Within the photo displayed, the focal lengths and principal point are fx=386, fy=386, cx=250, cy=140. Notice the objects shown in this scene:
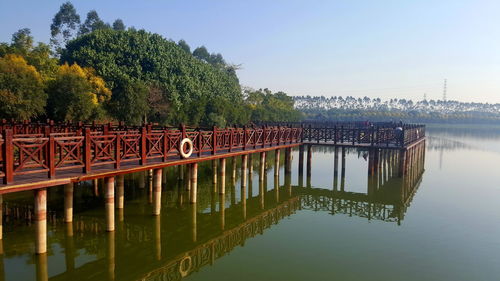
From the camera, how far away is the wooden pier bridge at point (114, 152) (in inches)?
432

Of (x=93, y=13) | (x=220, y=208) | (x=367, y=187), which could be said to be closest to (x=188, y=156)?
(x=220, y=208)

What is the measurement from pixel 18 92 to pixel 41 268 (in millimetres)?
19088

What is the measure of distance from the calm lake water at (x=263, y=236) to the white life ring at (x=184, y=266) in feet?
0.11

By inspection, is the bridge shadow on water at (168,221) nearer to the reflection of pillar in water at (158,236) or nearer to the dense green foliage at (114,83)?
the reflection of pillar in water at (158,236)

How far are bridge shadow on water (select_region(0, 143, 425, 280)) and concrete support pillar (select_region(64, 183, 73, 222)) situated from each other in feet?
1.15

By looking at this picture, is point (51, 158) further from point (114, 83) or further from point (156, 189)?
point (114, 83)

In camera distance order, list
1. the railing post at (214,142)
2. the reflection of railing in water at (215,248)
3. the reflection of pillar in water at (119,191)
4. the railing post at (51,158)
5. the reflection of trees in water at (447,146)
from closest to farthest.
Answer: the railing post at (51,158) < the reflection of railing in water at (215,248) < the reflection of pillar in water at (119,191) < the railing post at (214,142) < the reflection of trees in water at (447,146)

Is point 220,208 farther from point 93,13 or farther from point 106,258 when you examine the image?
point 93,13

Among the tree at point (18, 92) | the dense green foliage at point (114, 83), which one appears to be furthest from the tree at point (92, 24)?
the tree at point (18, 92)

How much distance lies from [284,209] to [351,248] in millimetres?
5887

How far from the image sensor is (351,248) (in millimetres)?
13969

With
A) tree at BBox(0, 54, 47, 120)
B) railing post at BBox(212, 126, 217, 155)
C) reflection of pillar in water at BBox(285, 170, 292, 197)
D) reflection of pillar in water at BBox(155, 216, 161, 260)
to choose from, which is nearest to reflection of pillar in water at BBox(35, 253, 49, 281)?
reflection of pillar in water at BBox(155, 216, 161, 260)

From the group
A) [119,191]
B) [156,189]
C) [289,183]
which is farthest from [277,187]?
[119,191]

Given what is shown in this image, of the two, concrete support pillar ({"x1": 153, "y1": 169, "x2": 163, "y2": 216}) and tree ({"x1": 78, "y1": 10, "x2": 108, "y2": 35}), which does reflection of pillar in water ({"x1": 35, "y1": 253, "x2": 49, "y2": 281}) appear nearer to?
concrete support pillar ({"x1": 153, "y1": 169, "x2": 163, "y2": 216})
